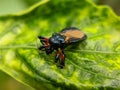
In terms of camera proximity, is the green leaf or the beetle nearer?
the green leaf

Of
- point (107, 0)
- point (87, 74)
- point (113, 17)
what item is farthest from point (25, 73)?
point (107, 0)

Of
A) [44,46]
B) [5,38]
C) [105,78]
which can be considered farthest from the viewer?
[5,38]

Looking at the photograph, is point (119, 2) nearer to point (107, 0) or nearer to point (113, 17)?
point (107, 0)

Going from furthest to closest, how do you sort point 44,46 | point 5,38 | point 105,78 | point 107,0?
point 107,0, point 5,38, point 44,46, point 105,78
